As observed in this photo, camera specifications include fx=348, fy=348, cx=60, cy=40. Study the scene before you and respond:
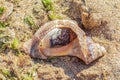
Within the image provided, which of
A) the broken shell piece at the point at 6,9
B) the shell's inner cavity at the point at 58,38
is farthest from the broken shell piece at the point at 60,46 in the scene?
the broken shell piece at the point at 6,9

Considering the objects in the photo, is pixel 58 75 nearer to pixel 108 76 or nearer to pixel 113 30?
pixel 108 76

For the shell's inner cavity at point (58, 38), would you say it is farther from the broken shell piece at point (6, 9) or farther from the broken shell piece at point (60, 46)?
the broken shell piece at point (6, 9)

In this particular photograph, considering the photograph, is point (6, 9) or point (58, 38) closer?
point (58, 38)

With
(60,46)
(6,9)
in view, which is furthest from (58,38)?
(6,9)

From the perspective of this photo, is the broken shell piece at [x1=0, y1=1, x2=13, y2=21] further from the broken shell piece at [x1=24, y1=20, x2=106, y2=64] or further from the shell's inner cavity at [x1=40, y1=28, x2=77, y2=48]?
the shell's inner cavity at [x1=40, y1=28, x2=77, y2=48]

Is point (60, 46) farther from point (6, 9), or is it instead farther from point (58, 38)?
point (6, 9)

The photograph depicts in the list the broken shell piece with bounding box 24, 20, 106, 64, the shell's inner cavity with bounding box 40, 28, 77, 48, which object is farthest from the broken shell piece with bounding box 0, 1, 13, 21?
the shell's inner cavity with bounding box 40, 28, 77, 48

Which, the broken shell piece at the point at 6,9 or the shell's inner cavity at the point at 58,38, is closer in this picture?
the shell's inner cavity at the point at 58,38

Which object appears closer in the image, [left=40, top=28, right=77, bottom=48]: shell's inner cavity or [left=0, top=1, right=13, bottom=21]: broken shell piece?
[left=40, top=28, right=77, bottom=48]: shell's inner cavity
